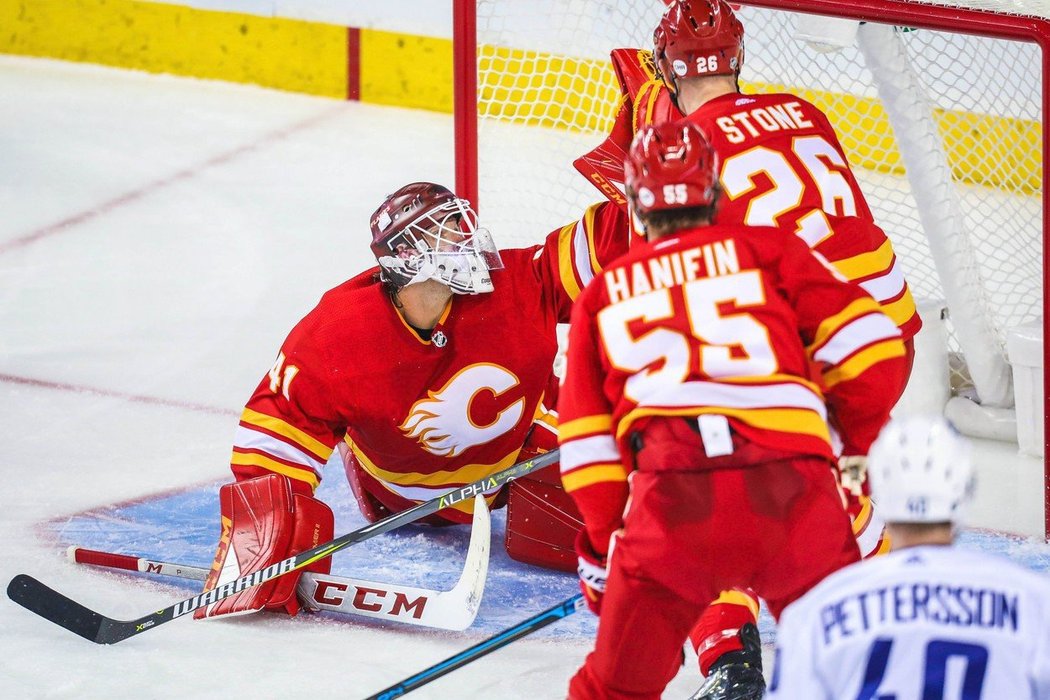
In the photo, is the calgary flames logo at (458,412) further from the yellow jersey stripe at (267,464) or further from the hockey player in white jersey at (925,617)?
the hockey player in white jersey at (925,617)

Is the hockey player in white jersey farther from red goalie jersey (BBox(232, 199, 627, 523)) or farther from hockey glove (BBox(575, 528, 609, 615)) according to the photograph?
red goalie jersey (BBox(232, 199, 627, 523))

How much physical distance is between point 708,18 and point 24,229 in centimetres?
342

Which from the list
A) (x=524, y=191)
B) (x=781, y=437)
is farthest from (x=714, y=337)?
(x=524, y=191)

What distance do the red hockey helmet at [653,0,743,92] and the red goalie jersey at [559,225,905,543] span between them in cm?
78

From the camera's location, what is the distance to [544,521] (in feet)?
11.1

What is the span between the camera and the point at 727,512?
2195 mm

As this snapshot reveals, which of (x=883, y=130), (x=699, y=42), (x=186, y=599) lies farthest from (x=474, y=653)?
(x=883, y=130)

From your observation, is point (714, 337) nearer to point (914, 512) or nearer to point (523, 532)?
point (914, 512)

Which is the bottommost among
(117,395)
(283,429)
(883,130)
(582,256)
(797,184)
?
(117,395)

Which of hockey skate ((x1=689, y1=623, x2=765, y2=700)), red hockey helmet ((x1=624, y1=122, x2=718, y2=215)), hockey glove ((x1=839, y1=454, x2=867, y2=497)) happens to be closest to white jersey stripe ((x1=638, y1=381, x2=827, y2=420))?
red hockey helmet ((x1=624, y1=122, x2=718, y2=215))

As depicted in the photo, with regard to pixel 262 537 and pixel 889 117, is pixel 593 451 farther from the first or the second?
pixel 889 117

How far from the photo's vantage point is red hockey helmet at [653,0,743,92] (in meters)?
2.98

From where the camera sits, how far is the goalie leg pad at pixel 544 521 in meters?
3.38

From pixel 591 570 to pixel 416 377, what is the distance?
968mm
